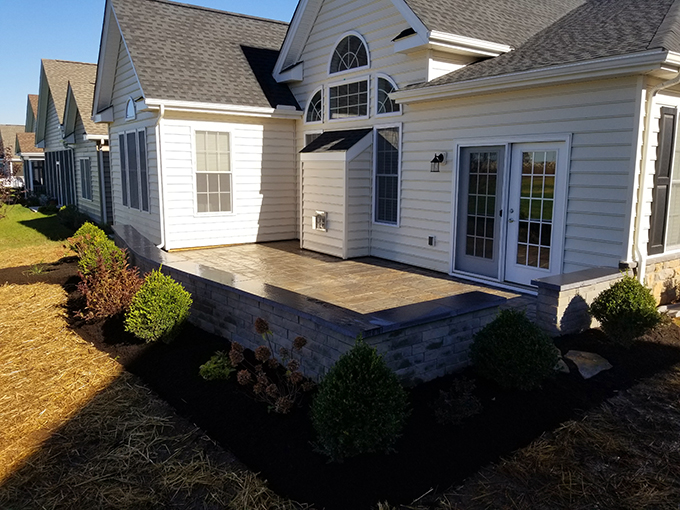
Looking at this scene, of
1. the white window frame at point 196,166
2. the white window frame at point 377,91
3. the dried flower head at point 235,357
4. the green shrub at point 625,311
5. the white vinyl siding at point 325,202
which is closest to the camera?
the dried flower head at point 235,357

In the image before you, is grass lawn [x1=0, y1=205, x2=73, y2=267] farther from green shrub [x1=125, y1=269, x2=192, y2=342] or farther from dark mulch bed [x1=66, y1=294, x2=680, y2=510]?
dark mulch bed [x1=66, y1=294, x2=680, y2=510]

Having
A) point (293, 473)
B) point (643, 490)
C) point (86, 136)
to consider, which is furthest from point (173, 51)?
point (643, 490)

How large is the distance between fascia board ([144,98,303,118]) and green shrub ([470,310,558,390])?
24.7ft

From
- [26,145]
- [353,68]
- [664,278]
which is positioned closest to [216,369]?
[664,278]

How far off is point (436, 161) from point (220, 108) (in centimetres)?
466

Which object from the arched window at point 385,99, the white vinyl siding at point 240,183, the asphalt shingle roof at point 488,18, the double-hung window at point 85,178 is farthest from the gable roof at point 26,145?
the asphalt shingle roof at point 488,18

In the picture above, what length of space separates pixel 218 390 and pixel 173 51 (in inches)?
339

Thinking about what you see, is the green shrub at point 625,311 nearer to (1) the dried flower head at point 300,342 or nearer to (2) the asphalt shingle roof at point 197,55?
(1) the dried flower head at point 300,342

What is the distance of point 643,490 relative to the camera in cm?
367

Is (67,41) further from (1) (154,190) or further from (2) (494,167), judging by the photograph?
(2) (494,167)

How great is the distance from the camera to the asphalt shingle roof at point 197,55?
10.6 meters

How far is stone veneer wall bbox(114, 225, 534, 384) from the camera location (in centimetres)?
474

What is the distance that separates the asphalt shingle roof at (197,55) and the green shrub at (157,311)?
496 centimetres

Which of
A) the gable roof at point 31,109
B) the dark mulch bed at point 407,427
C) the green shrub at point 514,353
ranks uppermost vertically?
the gable roof at point 31,109
